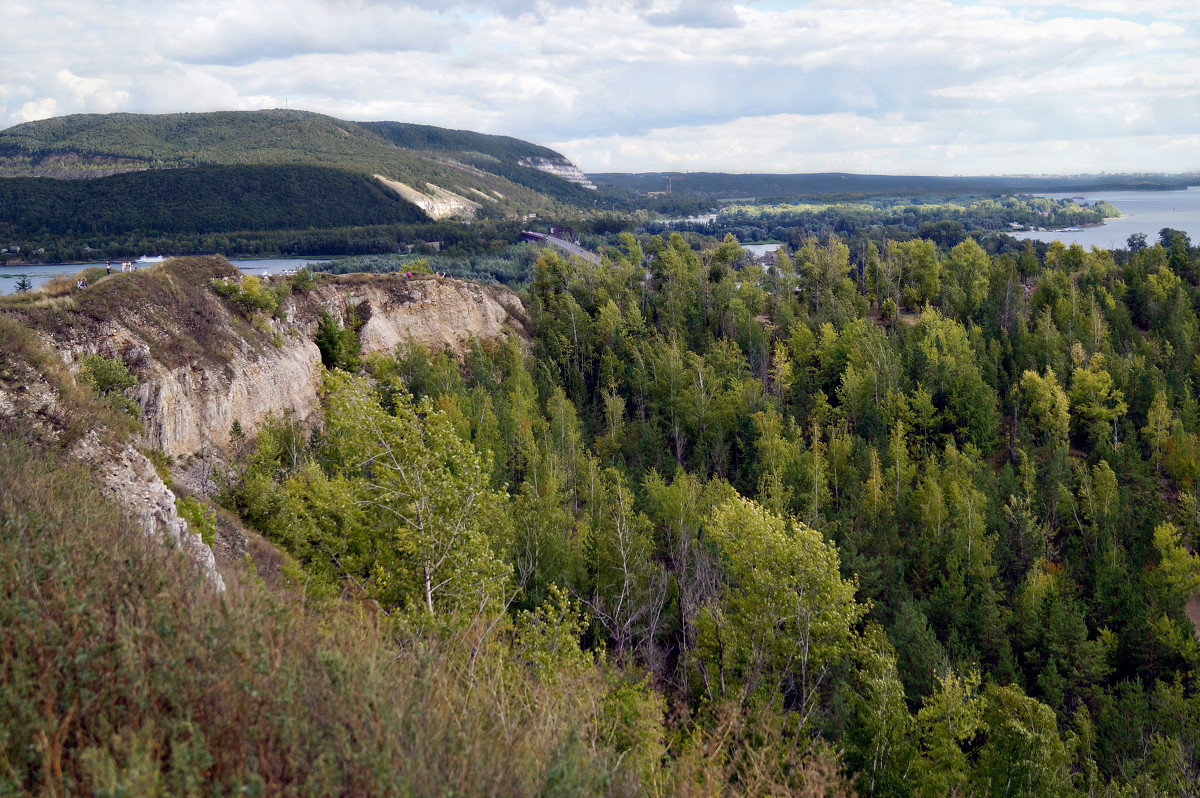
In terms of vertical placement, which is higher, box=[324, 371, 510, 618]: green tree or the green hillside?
the green hillside

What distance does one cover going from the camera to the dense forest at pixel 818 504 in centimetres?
1906

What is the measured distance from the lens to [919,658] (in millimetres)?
28938

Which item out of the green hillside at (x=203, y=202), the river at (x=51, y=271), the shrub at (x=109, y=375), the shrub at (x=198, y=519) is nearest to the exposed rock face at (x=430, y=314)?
the river at (x=51, y=271)

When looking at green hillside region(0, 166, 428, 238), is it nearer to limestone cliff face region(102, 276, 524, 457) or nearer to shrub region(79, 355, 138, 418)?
limestone cliff face region(102, 276, 524, 457)

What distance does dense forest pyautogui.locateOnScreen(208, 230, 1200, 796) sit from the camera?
1906 centimetres

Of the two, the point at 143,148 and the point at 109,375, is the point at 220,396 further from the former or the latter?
the point at 143,148

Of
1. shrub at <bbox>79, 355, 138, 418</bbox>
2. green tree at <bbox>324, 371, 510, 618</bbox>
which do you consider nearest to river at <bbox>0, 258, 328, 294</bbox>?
shrub at <bbox>79, 355, 138, 418</bbox>

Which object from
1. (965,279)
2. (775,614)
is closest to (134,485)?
(775,614)

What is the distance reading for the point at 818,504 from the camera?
4144 cm

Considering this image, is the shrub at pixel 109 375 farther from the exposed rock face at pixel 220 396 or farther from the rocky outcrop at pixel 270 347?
the exposed rock face at pixel 220 396

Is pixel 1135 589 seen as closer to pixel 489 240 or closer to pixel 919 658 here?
pixel 919 658

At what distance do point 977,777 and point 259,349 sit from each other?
37.3 meters

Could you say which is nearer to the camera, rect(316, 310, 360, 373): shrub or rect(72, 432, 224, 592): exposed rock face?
rect(72, 432, 224, 592): exposed rock face

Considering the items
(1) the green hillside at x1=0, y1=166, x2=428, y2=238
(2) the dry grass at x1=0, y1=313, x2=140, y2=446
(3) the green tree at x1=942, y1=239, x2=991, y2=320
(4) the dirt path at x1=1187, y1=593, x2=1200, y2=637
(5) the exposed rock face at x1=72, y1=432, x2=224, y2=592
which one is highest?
(1) the green hillside at x1=0, y1=166, x2=428, y2=238
